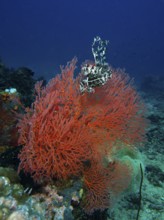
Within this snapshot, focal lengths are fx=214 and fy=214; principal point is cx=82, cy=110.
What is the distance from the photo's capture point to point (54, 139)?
3270 millimetres

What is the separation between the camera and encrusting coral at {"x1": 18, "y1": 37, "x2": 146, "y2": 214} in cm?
332

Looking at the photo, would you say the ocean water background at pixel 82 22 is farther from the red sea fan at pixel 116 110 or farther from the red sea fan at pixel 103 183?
the red sea fan at pixel 103 183

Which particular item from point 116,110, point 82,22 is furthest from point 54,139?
point 82,22

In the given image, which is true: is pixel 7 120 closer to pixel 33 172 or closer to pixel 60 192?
pixel 33 172

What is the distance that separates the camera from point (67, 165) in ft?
11.8

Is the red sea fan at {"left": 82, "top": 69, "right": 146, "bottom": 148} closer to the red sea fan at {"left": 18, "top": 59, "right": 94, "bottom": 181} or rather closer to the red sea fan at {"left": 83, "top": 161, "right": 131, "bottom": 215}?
the red sea fan at {"left": 18, "top": 59, "right": 94, "bottom": 181}

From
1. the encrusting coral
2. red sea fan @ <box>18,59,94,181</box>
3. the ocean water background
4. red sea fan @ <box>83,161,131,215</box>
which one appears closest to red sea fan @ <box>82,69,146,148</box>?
the encrusting coral

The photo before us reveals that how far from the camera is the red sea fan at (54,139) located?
3277 mm

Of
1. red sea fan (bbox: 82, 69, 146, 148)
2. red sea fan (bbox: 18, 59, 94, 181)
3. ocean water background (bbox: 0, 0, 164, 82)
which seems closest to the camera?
red sea fan (bbox: 18, 59, 94, 181)

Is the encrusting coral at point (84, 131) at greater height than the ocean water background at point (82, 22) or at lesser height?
lesser

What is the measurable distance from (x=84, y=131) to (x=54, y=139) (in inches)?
20.8

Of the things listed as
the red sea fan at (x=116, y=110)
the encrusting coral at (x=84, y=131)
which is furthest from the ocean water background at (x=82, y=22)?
the encrusting coral at (x=84, y=131)

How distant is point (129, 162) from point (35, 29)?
134 metres

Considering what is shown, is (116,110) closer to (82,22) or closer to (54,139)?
(54,139)
